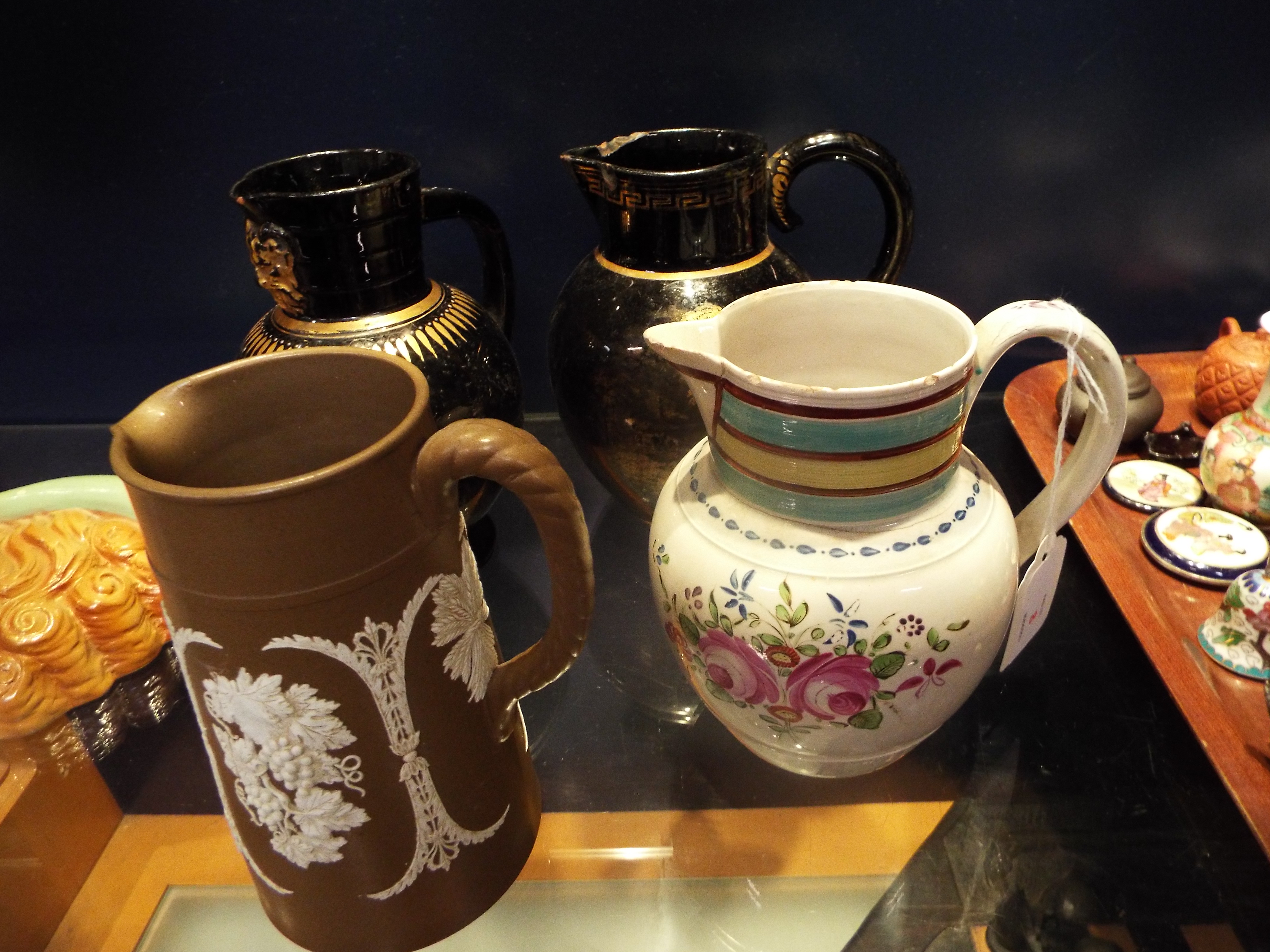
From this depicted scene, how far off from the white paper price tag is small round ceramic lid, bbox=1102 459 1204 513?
1.02 feet

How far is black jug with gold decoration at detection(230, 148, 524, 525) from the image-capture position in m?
0.70

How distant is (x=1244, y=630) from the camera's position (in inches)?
29.0

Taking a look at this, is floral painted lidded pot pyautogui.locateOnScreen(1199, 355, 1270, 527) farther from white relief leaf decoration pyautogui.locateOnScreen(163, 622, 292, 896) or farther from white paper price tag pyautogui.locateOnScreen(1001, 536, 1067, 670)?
white relief leaf decoration pyautogui.locateOnScreen(163, 622, 292, 896)

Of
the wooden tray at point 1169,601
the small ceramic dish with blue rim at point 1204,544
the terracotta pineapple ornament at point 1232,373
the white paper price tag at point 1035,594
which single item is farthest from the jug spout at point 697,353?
the terracotta pineapple ornament at point 1232,373

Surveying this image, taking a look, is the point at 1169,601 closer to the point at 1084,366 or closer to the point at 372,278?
the point at 1084,366

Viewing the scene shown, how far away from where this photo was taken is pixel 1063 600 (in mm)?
865

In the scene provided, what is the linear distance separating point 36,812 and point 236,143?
65cm

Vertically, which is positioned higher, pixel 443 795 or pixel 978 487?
pixel 978 487

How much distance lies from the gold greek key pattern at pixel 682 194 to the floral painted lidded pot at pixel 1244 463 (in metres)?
0.53

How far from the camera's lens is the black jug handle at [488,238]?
808mm

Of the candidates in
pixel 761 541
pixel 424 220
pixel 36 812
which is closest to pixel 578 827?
pixel 761 541

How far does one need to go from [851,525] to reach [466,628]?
24 cm

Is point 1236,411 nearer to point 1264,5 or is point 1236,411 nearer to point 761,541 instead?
point 1264,5

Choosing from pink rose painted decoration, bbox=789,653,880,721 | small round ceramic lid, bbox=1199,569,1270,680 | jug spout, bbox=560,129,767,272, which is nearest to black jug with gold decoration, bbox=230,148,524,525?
jug spout, bbox=560,129,767,272
